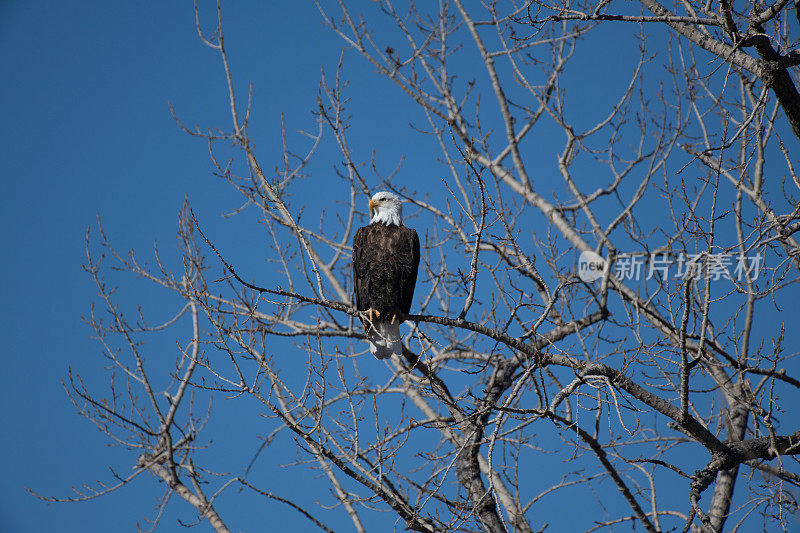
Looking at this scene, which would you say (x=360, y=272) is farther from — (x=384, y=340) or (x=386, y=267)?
(x=384, y=340)

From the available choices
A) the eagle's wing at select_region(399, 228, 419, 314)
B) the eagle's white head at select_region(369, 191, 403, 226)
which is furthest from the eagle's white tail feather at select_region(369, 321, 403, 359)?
the eagle's white head at select_region(369, 191, 403, 226)

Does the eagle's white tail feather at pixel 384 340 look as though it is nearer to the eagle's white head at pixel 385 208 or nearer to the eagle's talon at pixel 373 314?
the eagle's talon at pixel 373 314

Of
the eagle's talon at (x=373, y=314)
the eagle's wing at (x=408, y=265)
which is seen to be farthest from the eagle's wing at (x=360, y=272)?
the eagle's wing at (x=408, y=265)

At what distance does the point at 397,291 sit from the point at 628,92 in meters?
2.82

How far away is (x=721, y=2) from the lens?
3.61 meters

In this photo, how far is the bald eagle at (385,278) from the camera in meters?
5.11

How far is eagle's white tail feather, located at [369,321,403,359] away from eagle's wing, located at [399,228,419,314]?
174 mm

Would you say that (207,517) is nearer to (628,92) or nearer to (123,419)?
(123,419)

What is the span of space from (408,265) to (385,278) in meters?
0.21

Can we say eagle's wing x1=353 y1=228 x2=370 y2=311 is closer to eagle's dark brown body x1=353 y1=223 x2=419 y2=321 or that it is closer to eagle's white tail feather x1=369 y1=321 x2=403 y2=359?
eagle's dark brown body x1=353 y1=223 x2=419 y2=321

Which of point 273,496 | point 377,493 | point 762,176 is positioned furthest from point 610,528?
point 762,176

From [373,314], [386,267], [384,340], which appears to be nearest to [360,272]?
[386,267]

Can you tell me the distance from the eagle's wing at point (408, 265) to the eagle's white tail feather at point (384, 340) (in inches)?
6.8

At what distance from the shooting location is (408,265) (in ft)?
16.9
